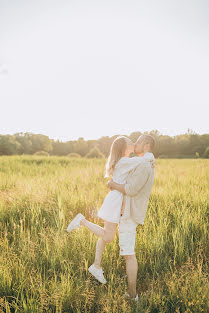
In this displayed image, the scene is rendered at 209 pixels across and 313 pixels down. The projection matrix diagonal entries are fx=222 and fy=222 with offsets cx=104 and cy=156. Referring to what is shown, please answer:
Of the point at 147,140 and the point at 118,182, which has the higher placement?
the point at 147,140

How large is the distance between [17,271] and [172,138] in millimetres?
55481

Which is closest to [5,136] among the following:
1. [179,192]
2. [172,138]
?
[172,138]

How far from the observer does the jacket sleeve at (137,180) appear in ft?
7.19

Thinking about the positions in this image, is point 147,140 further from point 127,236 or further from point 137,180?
point 127,236

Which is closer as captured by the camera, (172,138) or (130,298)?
(130,298)

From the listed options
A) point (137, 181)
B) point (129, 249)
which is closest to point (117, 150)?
point (137, 181)

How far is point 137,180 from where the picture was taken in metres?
2.19

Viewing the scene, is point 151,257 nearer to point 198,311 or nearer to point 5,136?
point 198,311

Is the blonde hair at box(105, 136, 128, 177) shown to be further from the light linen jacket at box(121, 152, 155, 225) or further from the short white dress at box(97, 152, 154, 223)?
the light linen jacket at box(121, 152, 155, 225)

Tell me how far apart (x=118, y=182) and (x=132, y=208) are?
303mm

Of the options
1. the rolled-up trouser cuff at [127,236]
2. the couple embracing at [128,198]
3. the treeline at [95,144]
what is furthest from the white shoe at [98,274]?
the treeline at [95,144]

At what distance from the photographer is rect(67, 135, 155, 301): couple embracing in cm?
222

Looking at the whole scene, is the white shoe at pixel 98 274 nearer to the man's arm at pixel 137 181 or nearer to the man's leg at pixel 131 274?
the man's leg at pixel 131 274

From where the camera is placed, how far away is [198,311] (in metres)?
1.98
